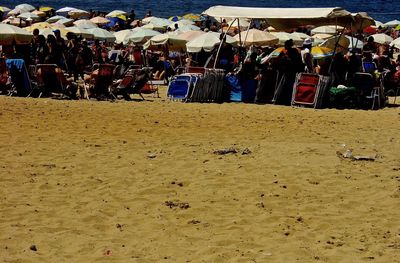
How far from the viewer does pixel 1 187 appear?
8.12 metres

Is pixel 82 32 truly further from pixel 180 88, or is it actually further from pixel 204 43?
pixel 180 88

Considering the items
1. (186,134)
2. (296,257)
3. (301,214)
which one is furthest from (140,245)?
(186,134)

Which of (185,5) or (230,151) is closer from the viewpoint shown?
(230,151)

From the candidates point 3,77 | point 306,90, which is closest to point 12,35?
point 3,77

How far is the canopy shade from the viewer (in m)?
16.8

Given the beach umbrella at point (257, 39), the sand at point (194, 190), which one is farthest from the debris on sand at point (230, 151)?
the beach umbrella at point (257, 39)

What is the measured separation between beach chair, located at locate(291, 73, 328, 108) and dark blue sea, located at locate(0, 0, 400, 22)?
53.6 m

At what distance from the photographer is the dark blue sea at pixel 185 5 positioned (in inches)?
2948

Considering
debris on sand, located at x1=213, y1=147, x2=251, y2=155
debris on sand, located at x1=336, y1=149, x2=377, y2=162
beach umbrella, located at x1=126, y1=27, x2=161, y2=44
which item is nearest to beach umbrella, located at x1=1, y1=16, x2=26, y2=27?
beach umbrella, located at x1=126, y1=27, x2=161, y2=44

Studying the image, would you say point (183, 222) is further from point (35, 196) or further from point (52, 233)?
point (35, 196)

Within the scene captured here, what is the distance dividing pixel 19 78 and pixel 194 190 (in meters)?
9.07

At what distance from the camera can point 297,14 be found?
1720 cm

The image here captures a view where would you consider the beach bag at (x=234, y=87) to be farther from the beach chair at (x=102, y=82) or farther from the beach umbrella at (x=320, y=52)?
the beach umbrella at (x=320, y=52)

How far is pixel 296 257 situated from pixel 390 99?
518 inches
